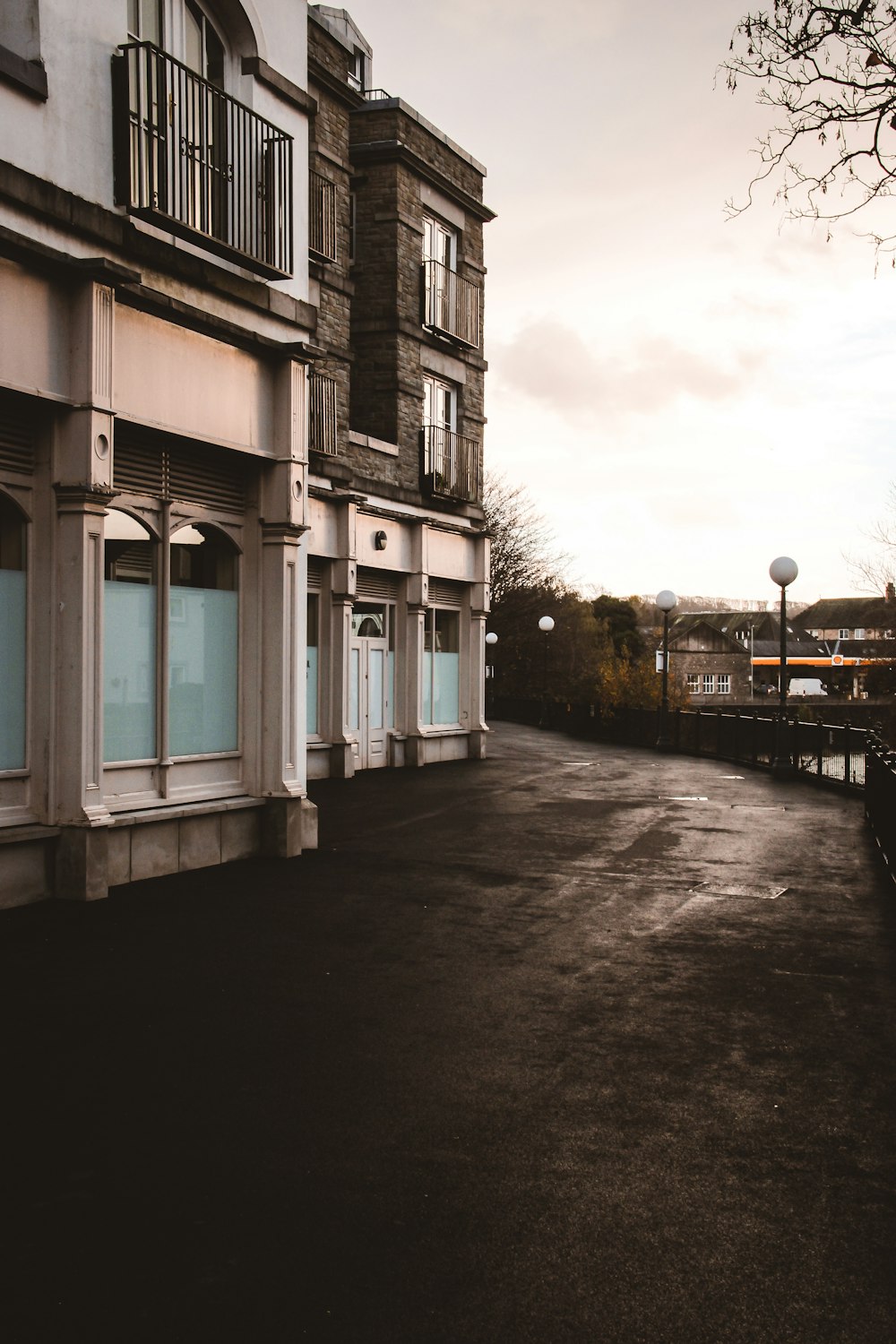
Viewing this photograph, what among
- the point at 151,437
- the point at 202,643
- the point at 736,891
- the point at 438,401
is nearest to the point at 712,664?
the point at 438,401

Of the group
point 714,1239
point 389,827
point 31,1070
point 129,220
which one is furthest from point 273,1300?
point 389,827

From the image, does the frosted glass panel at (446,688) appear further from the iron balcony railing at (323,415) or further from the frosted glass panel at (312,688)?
the iron balcony railing at (323,415)

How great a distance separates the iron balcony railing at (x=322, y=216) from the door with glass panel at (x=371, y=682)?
6360 mm

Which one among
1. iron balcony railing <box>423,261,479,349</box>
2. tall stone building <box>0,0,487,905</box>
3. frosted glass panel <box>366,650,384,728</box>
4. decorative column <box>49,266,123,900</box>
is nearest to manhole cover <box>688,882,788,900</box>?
tall stone building <box>0,0,487,905</box>

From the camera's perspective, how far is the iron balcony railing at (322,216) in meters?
19.6

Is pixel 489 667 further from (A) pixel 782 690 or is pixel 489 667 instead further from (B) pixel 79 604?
(B) pixel 79 604

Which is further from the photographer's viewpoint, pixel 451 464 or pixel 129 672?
pixel 451 464

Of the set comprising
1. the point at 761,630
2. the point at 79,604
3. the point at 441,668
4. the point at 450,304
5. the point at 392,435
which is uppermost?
the point at 450,304

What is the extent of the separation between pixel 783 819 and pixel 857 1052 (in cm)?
996

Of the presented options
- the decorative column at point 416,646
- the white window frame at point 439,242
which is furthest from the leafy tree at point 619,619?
the decorative column at point 416,646

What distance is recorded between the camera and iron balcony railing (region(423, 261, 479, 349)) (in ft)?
76.2

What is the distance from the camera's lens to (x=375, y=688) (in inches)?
880

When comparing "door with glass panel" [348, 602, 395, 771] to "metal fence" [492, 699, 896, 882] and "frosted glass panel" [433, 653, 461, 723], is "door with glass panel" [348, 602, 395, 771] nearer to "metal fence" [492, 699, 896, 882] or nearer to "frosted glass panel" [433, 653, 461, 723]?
"frosted glass panel" [433, 653, 461, 723]

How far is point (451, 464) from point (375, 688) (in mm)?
5195
